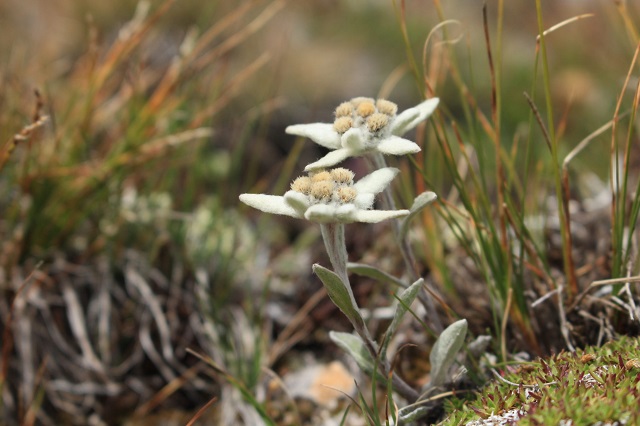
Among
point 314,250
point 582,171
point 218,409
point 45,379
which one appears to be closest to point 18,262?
point 45,379

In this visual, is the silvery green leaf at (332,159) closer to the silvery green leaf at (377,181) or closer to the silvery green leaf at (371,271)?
the silvery green leaf at (377,181)

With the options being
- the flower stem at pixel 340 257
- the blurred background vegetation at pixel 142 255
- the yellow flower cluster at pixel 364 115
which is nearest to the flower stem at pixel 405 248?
the yellow flower cluster at pixel 364 115

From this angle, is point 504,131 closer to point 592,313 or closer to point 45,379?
point 592,313

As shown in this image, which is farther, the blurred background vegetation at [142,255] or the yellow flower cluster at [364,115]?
the blurred background vegetation at [142,255]

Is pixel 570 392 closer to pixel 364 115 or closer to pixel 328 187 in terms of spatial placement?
pixel 328 187

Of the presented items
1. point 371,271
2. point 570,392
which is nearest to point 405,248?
point 371,271

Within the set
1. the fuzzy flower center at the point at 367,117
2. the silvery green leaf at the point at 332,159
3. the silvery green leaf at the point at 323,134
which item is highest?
the fuzzy flower center at the point at 367,117

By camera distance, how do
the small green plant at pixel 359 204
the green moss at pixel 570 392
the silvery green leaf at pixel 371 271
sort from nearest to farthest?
the green moss at pixel 570 392 < the small green plant at pixel 359 204 < the silvery green leaf at pixel 371 271
